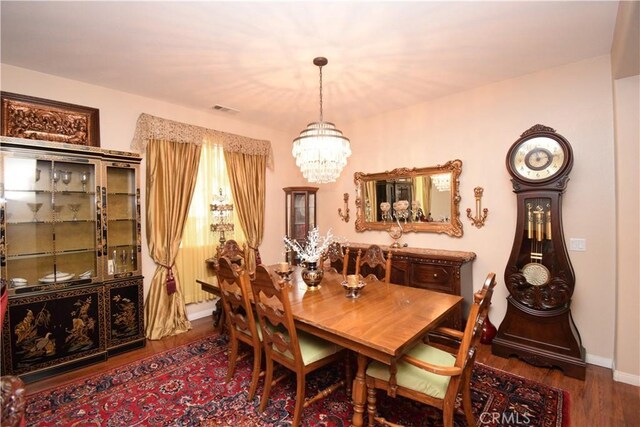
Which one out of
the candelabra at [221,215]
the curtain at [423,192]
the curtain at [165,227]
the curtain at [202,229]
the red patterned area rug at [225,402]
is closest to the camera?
the red patterned area rug at [225,402]

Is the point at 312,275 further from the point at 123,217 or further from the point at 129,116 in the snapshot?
the point at 129,116

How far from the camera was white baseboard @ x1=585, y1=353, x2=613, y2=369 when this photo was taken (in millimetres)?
2680

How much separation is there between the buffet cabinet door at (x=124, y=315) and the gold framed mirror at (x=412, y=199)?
2949 millimetres

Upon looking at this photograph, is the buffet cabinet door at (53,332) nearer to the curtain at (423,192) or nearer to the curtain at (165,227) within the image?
the curtain at (165,227)

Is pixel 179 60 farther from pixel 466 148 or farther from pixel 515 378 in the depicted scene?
pixel 515 378

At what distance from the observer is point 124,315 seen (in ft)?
10.0

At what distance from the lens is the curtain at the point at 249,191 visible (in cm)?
438

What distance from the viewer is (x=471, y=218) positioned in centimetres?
344

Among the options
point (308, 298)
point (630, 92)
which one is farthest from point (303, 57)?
point (630, 92)

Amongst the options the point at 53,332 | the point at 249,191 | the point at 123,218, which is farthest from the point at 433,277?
the point at 53,332

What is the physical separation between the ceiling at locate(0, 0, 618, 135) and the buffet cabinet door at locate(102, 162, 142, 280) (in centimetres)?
97

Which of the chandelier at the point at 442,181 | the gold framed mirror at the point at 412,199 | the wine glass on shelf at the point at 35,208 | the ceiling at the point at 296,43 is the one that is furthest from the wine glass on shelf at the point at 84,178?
the chandelier at the point at 442,181

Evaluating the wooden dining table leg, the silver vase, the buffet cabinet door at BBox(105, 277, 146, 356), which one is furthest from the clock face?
the buffet cabinet door at BBox(105, 277, 146, 356)

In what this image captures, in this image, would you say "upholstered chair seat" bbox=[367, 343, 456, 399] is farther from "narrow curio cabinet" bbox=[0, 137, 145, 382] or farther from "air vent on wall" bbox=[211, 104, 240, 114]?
"air vent on wall" bbox=[211, 104, 240, 114]
